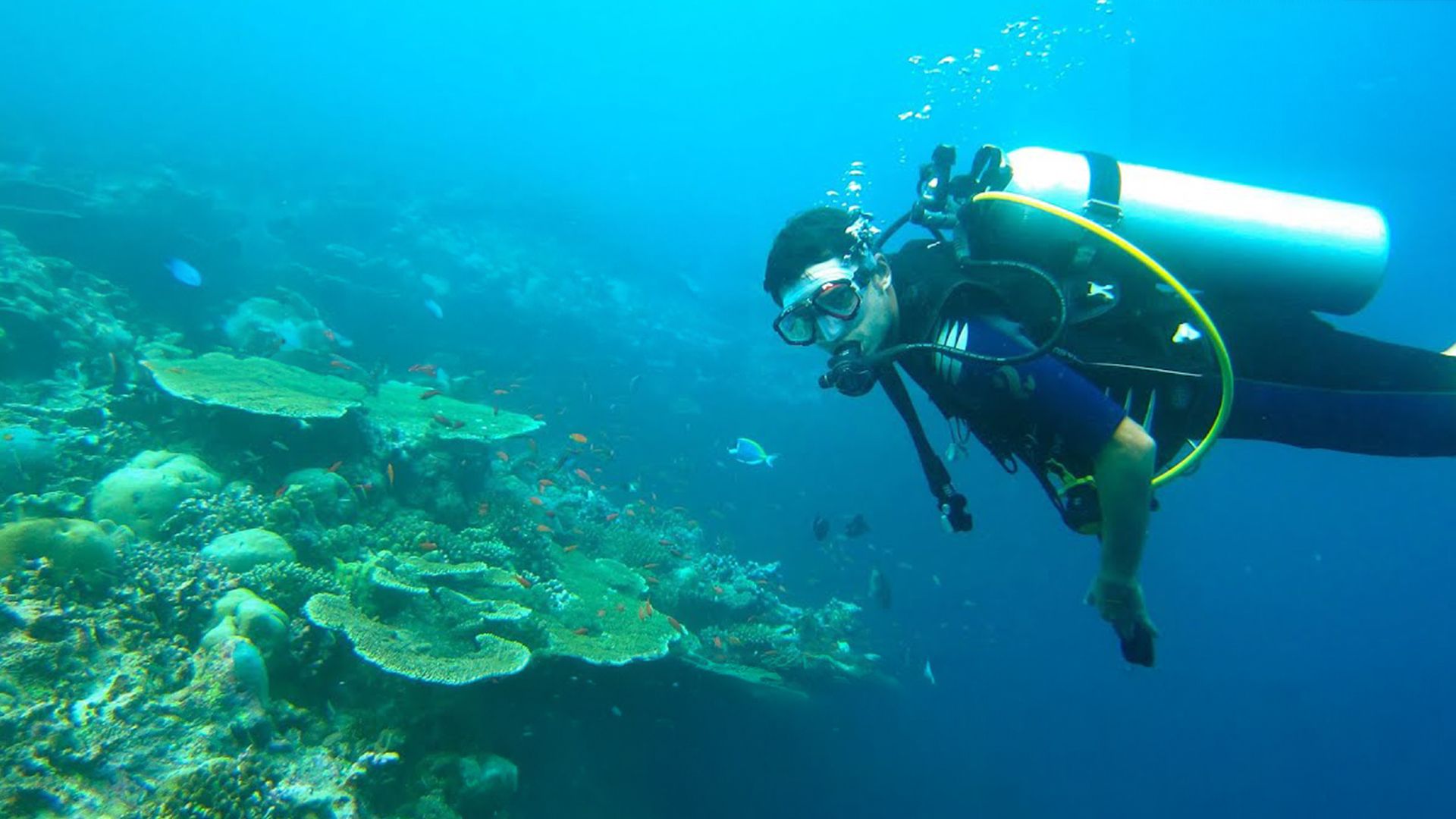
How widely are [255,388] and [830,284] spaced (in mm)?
7981

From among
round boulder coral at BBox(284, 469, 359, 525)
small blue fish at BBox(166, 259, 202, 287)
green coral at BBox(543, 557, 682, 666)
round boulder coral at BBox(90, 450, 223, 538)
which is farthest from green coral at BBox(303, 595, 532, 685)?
small blue fish at BBox(166, 259, 202, 287)

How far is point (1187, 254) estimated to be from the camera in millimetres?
3264

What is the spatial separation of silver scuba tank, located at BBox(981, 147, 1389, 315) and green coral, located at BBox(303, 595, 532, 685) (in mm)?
5189

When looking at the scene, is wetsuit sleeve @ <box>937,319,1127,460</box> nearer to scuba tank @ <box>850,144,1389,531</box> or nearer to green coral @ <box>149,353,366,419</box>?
scuba tank @ <box>850,144,1389,531</box>

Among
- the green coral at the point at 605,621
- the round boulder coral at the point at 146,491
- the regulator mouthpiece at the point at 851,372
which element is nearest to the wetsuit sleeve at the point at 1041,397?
the regulator mouthpiece at the point at 851,372

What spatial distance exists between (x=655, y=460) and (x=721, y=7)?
72503 millimetres

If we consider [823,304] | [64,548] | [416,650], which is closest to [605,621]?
[416,650]

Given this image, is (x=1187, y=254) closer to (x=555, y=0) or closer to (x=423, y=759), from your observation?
(x=423, y=759)

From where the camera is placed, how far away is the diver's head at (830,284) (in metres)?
2.99

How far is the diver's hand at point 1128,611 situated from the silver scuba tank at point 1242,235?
1.87 metres

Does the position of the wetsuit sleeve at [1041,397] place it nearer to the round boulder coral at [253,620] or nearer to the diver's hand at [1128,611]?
the diver's hand at [1128,611]

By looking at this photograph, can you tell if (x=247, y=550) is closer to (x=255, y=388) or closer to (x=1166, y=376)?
(x=255, y=388)

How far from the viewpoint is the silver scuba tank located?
3.23 meters

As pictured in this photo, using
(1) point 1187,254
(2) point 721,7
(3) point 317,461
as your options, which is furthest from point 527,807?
(2) point 721,7
